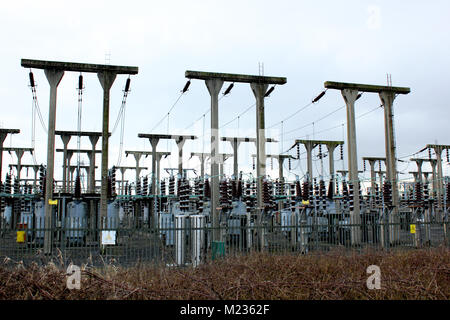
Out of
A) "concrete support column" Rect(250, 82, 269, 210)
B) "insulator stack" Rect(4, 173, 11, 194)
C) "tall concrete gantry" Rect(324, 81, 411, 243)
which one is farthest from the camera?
"insulator stack" Rect(4, 173, 11, 194)

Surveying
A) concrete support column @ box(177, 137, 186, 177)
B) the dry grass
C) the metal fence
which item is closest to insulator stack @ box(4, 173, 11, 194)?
concrete support column @ box(177, 137, 186, 177)

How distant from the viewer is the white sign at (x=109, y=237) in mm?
12097

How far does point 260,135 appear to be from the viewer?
770 inches

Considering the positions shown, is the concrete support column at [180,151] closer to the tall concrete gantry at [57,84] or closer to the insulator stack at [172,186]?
the insulator stack at [172,186]

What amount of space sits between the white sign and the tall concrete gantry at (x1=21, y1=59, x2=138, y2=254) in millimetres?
5906

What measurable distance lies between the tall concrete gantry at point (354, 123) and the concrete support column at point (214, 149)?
5.31 metres

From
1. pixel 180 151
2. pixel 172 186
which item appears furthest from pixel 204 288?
pixel 180 151

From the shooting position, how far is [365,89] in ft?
72.9

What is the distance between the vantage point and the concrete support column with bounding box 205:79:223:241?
722 inches

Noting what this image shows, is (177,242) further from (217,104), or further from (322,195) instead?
(322,195)

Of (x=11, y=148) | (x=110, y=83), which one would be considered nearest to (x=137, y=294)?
(x=110, y=83)

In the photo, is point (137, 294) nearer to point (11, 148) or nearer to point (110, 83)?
point (110, 83)

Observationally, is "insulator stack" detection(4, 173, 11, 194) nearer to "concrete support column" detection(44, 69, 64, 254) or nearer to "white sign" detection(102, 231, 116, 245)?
"concrete support column" detection(44, 69, 64, 254)
